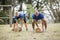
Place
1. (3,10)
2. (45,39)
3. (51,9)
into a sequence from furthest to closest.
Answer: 1. (51,9)
2. (3,10)
3. (45,39)

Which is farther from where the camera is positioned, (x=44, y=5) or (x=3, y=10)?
(x=44, y=5)

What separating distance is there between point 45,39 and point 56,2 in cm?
1048

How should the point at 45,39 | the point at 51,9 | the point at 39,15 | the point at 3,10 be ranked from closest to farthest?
the point at 45,39
the point at 39,15
the point at 3,10
the point at 51,9

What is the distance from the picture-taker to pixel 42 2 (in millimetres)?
16875

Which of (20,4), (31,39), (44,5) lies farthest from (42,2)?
(31,39)

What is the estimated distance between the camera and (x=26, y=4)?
16594 millimetres

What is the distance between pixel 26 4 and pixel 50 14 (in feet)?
6.83

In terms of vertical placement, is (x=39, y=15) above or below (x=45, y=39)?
above

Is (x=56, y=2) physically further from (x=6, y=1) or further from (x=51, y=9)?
(x=6, y=1)

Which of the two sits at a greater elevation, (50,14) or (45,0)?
(45,0)

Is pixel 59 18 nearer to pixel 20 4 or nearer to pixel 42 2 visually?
pixel 42 2

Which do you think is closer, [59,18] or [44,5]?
[59,18]

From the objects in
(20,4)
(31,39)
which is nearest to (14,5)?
(20,4)

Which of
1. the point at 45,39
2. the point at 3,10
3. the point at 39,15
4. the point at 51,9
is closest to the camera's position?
the point at 45,39
